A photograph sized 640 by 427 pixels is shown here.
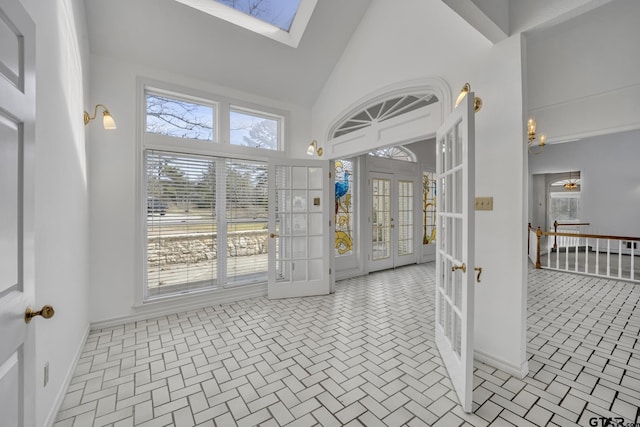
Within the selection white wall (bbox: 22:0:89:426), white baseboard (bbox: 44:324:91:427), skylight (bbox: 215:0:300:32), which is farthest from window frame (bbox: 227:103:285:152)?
white baseboard (bbox: 44:324:91:427)

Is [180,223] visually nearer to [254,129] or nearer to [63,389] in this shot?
[254,129]

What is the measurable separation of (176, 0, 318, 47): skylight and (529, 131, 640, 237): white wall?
8.36 metres

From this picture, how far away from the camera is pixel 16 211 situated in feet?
3.08

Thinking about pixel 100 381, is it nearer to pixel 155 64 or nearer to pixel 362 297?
pixel 362 297

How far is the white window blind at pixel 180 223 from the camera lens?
327 centimetres

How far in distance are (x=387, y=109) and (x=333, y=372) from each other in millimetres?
2917

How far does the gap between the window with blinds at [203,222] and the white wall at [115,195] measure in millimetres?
189

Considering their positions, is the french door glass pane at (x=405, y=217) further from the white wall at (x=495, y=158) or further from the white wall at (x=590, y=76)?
the white wall at (x=495, y=158)

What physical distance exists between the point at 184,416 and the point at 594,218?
10454mm

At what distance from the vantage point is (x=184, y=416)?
172 centimetres

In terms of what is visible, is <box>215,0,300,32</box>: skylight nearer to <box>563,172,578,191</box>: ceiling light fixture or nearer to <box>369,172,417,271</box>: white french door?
<box>369,172,417,271</box>: white french door

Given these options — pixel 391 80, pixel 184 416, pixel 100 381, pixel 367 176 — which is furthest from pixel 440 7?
pixel 100 381

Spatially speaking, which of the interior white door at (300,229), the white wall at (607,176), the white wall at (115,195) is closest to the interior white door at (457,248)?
the interior white door at (300,229)

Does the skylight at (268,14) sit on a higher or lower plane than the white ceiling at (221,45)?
higher
